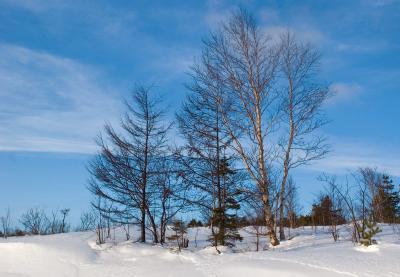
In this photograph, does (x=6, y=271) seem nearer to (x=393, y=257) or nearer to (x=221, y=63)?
(x=393, y=257)

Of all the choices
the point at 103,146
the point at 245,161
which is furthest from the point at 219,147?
the point at 103,146

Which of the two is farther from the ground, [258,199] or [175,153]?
[175,153]

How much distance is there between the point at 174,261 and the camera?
981 centimetres

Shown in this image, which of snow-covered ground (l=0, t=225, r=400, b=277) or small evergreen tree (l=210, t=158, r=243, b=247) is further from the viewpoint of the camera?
small evergreen tree (l=210, t=158, r=243, b=247)

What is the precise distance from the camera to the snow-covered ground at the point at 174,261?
7.46m

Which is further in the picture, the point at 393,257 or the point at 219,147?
the point at 219,147

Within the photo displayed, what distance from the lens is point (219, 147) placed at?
15281mm

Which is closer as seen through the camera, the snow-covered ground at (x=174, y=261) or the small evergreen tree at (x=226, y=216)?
the snow-covered ground at (x=174, y=261)

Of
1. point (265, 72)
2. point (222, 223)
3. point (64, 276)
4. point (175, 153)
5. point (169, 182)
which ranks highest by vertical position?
point (265, 72)

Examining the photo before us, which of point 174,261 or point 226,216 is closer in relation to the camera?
point 174,261

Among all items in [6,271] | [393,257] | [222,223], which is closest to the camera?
Result: [393,257]

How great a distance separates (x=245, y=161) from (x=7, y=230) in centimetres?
1209

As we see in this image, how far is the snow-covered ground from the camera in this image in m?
7.46

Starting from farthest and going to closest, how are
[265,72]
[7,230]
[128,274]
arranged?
[7,230] → [265,72] → [128,274]
